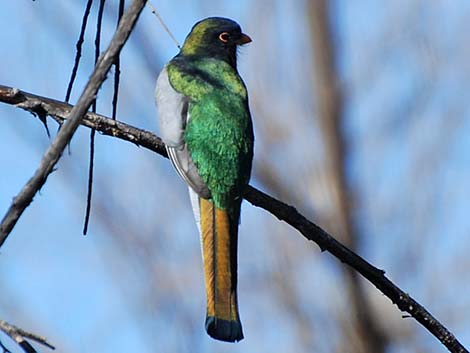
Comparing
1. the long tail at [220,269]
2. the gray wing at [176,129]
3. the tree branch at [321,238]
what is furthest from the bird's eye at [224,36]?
the tree branch at [321,238]

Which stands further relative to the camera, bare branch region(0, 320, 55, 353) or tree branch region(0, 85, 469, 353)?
tree branch region(0, 85, 469, 353)

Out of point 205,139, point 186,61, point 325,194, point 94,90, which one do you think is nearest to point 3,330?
point 94,90

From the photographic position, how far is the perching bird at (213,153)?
151 inches

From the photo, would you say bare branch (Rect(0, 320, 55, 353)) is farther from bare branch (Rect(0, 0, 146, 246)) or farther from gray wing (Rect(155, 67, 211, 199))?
gray wing (Rect(155, 67, 211, 199))

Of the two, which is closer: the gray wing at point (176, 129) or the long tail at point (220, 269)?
the long tail at point (220, 269)

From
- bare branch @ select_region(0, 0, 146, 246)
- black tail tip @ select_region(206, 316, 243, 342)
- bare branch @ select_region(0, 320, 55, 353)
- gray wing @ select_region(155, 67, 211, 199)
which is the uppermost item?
gray wing @ select_region(155, 67, 211, 199)

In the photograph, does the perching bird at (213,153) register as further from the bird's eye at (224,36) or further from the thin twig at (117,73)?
the thin twig at (117,73)

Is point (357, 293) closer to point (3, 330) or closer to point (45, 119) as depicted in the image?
point (45, 119)

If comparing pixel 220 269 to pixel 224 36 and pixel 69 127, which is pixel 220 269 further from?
pixel 224 36

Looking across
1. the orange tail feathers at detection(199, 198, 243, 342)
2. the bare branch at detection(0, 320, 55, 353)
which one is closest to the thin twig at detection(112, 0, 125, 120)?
the orange tail feathers at detection(199, 198, 243, 342)

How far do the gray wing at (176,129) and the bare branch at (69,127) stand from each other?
186 cm

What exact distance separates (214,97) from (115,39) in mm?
2250

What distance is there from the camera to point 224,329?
3705 mm

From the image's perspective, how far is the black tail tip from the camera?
3.67m
